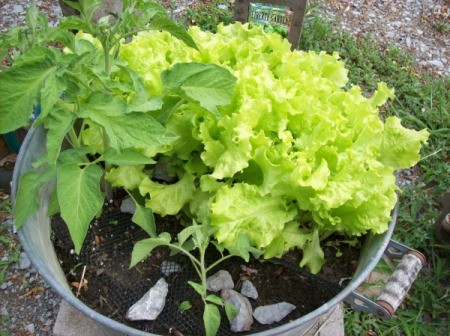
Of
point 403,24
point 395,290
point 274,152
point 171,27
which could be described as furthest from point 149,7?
point 403,24

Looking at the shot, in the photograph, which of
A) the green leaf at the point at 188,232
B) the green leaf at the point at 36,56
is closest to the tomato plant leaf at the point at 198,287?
the green leaf at the point at 188,232

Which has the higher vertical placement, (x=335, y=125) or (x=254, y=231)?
(x=335, y=125)

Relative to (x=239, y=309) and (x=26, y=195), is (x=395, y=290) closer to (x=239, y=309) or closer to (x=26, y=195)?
(x=239, y=309)

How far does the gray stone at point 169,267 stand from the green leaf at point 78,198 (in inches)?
15.5

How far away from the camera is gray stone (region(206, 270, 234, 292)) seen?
4.24ft

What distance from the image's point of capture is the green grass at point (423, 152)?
5.98ft

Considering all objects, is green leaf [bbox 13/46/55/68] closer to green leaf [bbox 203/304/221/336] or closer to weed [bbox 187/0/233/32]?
green leaf [bbox 203/304/221/336]

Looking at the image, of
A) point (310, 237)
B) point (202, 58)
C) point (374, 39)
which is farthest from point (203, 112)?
point (374, 39)

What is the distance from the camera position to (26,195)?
3.43 ft

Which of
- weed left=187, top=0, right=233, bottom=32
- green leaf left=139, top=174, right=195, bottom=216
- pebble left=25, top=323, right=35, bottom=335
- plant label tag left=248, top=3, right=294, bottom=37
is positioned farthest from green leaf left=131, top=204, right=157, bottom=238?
weed left=187, top=0, right=233, bottom=32

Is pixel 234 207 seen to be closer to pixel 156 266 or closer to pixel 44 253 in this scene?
pixel 156 266

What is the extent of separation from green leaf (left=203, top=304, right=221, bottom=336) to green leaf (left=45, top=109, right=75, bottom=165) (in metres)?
0.50

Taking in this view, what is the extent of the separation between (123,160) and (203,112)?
0.29m

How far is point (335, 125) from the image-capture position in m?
1.20
